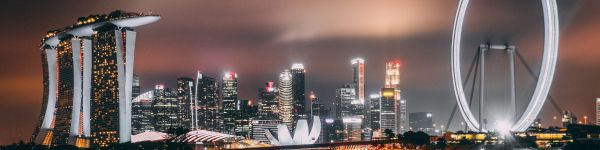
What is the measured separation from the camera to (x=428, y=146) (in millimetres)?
118625

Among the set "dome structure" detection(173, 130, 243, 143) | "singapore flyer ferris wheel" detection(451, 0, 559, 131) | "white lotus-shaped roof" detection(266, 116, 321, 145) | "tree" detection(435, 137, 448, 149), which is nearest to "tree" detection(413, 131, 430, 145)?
"tree" detection(435, 137, 448, 149)

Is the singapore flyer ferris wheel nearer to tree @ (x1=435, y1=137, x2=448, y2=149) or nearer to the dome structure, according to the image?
tree @ (x1=435, y1=137, x2=448, y2=149)

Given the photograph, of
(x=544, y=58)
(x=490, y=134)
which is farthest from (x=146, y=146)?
(x=544, y=58)

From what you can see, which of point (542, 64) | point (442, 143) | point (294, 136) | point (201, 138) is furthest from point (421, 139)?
point (542, 64)

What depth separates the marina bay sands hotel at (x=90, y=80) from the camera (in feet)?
431

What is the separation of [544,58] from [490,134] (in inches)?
1464

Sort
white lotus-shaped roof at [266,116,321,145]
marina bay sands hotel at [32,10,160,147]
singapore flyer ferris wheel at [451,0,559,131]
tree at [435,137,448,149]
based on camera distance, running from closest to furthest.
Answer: singapore flyer ferris wheel at [451,0,559,131] → tree at [435,137,448,149] → marina bay sands hotel at [32,10,160,147] → white lotus-shaped roof at [266,116,321,145]

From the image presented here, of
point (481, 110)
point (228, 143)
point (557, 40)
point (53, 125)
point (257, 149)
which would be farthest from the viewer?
point (53, 125)

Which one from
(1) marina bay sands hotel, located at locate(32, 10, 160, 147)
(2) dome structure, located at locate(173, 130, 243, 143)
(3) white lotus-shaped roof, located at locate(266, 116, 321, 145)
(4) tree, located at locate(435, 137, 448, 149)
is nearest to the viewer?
(4) tree, located at locate(435, 137, 448, 149)

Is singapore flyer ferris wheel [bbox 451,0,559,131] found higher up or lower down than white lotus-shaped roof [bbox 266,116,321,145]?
higher up

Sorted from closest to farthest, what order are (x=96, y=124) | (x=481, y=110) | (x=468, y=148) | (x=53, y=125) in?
(x=481, y=110), (x=468, y=148), (x=96, y=124), (x=53, y=125)

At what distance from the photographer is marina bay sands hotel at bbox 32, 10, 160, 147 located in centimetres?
13150

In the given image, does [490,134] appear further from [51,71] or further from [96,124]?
[51,71]

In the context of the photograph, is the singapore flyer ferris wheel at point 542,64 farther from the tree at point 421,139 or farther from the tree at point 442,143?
the tree at point 421,139
